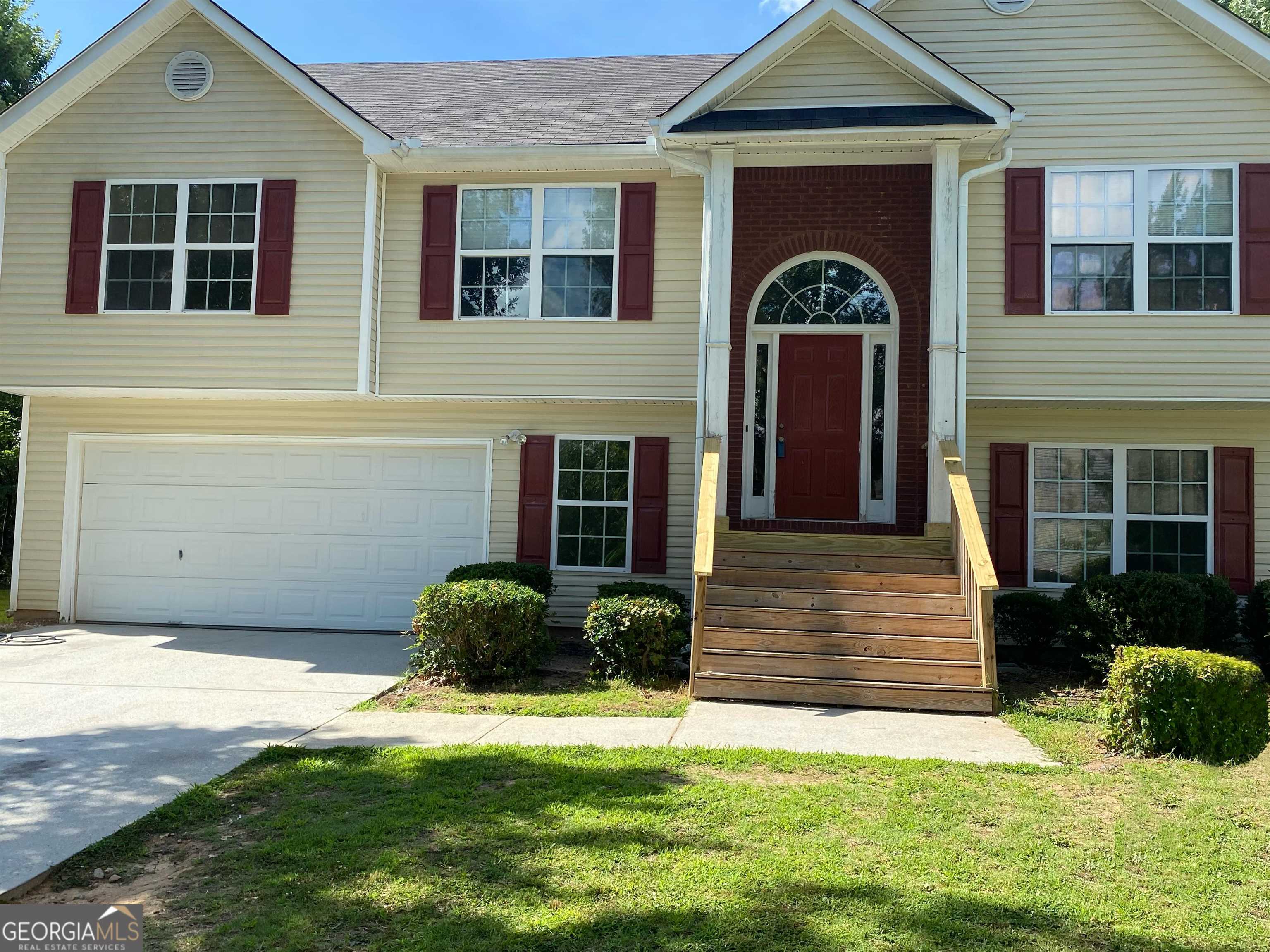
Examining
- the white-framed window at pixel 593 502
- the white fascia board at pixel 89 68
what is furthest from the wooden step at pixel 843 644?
the white fascia board at pixel 89 68

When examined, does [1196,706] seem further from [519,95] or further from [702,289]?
[519,95]

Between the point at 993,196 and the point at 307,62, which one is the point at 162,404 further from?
the point at 993,196

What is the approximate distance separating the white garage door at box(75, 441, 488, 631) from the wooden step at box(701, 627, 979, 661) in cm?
425

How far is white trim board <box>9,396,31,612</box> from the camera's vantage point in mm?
11344

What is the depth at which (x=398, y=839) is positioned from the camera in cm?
435

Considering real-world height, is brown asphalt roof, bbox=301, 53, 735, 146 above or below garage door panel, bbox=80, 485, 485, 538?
above

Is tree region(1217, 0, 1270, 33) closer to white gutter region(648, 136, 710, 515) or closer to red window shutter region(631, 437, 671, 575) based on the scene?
white gutter region(648, 136, 710, 515)

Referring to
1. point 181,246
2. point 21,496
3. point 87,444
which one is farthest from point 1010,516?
point 21,496

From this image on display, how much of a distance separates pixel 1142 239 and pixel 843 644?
19.0ft

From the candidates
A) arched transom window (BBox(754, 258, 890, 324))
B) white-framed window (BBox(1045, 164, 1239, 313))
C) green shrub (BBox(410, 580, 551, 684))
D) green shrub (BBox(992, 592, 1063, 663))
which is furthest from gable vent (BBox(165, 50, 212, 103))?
green shrub (BBox(992, 592, 1063, 663))

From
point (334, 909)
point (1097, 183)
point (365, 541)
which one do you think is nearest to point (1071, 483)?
point (1097, 183)

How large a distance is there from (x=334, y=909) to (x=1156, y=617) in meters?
7.43

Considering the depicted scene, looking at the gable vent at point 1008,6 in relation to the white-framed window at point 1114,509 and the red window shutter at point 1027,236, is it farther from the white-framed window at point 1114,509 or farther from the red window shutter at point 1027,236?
the white-framed window at point 1114,509

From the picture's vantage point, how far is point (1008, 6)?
10.3 meters
